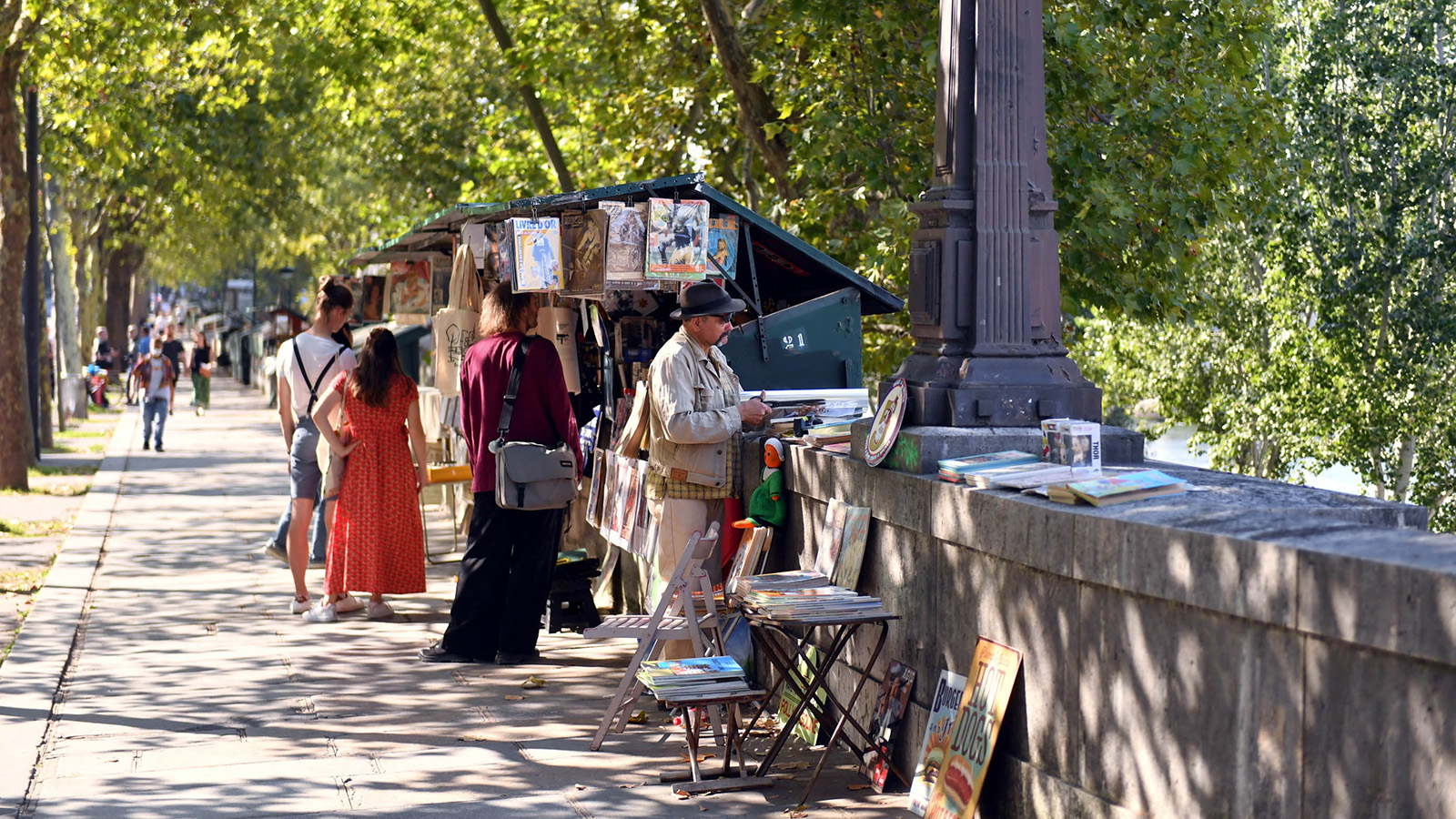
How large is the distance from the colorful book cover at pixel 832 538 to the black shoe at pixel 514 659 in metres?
2.16

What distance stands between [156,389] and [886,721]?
18415 millimetres

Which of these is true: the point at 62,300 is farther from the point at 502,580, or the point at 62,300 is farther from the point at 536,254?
the point at 502,580

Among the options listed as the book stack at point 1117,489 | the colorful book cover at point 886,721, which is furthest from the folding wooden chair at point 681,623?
the book stack at point 1117,489

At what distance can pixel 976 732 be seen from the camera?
16.0 feet

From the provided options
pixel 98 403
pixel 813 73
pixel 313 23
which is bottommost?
pixel 98 403

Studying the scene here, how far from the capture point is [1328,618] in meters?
3.38

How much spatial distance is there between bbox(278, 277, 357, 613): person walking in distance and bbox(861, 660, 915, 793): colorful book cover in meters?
4.62

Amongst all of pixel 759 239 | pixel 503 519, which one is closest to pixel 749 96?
pixel 759 239

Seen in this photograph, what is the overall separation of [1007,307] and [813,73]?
8.66 meters

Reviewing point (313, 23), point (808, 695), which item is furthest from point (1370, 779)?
point (313, 23)

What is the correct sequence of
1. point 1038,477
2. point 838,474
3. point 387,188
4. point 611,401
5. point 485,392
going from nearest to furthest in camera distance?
point 1038,477 → point 838,474 → point 485,392 → point 611,401 → point 387,188

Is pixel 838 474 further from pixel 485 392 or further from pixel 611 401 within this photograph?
pixel 611 401

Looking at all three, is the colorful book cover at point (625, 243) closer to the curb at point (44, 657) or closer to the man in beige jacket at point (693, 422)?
the man in beige jacket at point (693, 422)

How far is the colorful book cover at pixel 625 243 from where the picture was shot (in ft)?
24.4
